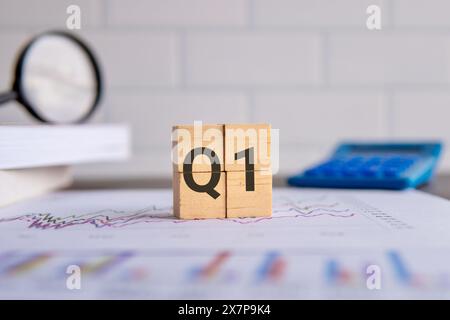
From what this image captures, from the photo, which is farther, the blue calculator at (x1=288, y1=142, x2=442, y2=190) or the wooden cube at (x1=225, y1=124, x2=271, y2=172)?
the blue calculator at (x1=288, y1=142, x2=442, y2=190)

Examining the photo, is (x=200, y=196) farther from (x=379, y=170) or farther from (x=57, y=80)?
(x=57, y=80)

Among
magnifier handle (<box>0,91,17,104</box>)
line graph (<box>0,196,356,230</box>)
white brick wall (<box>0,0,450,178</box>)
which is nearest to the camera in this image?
line graph (<box>0,196,356,230</box>)

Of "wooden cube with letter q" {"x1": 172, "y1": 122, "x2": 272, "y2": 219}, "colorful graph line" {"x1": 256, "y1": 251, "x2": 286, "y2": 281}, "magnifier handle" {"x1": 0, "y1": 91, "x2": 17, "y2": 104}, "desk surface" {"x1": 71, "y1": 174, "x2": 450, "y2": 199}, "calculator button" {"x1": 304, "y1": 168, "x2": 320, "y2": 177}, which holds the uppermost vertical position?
"magnifier handle" {"x1": 0, "y1": 91, "x2": 17, "y2": 104}

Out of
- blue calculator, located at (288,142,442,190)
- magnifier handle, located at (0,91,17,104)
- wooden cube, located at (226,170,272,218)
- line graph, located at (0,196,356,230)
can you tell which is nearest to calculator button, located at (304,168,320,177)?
blue calculator, located at (288,142,442,190)

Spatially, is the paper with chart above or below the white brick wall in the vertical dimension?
below

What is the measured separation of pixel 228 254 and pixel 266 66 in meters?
0.86

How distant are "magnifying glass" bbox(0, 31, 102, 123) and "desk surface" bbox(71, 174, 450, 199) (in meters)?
0.11

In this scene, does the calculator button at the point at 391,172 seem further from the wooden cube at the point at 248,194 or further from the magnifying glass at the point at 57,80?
the magnifying glass at the point at 57,80

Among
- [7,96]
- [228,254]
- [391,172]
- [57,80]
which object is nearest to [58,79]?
[57,80]

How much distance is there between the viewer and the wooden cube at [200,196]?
55cm

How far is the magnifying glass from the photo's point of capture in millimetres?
868

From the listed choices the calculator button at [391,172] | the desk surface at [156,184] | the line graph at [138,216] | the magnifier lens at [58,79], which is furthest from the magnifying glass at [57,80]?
the calculator button at [391,172]

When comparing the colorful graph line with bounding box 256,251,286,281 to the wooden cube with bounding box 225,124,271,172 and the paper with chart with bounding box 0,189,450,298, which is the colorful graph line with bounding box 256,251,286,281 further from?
the wooden cube with bounding box 225,124,271,172

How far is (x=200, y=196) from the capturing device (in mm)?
557
